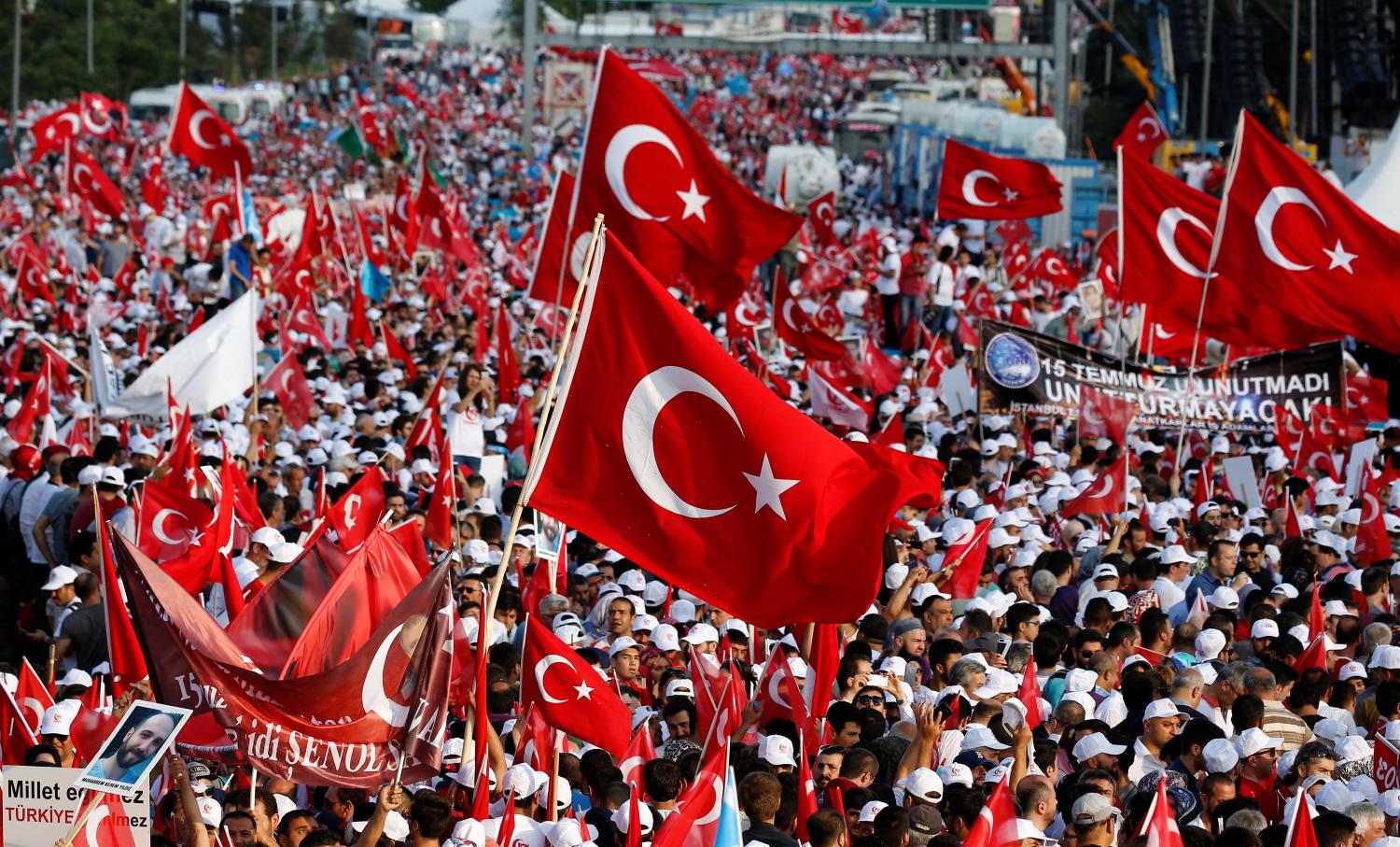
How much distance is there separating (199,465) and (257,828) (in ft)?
18.4

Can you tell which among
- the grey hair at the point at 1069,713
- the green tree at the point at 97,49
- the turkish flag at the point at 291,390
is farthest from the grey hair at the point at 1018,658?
the green tree at the point at 97,49

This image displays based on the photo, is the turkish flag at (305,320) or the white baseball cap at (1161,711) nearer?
the white baseball cap at (1161,711)

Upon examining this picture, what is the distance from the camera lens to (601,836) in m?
7.15

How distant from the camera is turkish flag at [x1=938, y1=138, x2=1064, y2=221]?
1939 cm

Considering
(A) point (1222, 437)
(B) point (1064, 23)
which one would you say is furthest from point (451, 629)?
(B) point (1064, 23)

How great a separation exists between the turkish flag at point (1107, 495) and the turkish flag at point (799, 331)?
14.9ft

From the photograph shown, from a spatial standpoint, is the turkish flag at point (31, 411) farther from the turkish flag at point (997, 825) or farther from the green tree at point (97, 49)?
the green tree at point (97, 49)

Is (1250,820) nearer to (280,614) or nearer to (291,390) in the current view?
(280,614)

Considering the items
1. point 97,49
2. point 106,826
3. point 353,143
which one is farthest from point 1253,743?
point 97,49

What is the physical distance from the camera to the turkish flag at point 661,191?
12.7 metres

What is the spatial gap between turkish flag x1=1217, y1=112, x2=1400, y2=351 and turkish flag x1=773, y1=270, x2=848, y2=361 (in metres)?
4.39

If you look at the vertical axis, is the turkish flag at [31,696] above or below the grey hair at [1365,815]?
below

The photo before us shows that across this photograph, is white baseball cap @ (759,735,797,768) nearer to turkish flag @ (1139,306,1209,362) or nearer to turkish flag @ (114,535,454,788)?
turkish flag @ (114,535,454,788)

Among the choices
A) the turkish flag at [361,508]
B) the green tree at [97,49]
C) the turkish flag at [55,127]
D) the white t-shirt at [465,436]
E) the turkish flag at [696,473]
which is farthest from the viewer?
the green tree at [97,49]
